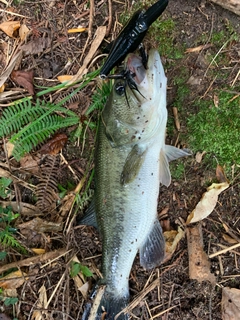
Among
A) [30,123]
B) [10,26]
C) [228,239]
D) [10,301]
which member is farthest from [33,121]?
[228,239]

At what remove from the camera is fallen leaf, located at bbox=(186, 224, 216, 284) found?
3830 mm

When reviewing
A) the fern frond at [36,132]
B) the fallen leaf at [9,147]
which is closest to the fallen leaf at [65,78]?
the fern frond at [36,132]

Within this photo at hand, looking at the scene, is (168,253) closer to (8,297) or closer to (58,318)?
(58,318)

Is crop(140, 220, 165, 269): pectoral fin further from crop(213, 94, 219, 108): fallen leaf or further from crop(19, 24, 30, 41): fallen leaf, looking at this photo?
crop(19, 24, 30, 41): fallen leaf

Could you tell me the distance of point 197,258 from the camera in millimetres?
3846

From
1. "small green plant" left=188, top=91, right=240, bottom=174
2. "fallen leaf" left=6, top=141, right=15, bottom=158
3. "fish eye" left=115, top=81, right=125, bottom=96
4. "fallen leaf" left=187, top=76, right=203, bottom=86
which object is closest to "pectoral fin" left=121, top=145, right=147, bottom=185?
"fish eye" left=115, top=81, right=125, bottom=96

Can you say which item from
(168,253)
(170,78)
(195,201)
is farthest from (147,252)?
(170,78)

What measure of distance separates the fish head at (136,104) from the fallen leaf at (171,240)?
110cm

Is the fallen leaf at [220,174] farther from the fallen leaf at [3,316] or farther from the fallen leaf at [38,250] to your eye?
the fallen leaf at [3,316]

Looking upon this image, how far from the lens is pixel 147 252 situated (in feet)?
12.1

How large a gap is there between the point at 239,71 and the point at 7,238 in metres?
2.86

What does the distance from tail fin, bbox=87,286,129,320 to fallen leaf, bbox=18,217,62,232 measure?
0.76 metres

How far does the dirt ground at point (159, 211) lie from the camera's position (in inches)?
150

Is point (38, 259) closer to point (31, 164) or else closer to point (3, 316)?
point (3, 316)
